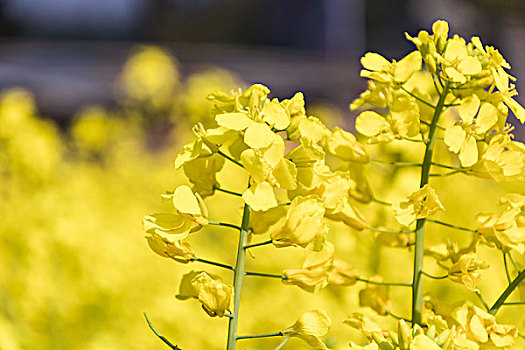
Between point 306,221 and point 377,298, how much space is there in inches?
8.4

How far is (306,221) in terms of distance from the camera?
50cm

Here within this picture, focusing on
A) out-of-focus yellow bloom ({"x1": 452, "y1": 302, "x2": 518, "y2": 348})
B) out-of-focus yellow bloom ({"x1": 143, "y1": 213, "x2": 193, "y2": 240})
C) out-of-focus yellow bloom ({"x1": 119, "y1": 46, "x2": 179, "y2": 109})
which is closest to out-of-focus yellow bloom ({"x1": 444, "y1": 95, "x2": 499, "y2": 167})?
out-of-focus yellow bloom ({"x1": 452, "y1": 302, "x2": 518, "y2": 348})

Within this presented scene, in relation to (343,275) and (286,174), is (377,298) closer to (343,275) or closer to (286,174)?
(343,275)

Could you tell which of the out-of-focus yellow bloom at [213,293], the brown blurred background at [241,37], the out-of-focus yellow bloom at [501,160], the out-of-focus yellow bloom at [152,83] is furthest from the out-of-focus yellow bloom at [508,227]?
the brown blurred background at [241,37]

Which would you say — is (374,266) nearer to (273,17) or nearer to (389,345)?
(389,345)

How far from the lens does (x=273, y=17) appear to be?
675cm

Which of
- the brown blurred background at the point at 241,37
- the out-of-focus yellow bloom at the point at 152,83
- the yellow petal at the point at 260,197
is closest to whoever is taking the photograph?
the yellow petal at the point at 260,197

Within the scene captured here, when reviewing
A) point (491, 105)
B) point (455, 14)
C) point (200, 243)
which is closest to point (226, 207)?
point (200, 243)

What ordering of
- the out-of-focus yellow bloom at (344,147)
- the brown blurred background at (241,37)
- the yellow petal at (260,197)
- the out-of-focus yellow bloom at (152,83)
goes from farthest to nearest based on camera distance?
the brown blurred background at (241,37), the out-of-focus yellow bloom at (152,83), the out-of-focus yellow bloom at (344,147), the yellow petal at (260,197)

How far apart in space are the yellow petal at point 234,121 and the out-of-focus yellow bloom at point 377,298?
0.25 metres

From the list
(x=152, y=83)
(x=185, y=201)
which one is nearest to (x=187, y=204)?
(x=185, y=201)

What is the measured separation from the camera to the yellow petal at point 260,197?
1.60 ft

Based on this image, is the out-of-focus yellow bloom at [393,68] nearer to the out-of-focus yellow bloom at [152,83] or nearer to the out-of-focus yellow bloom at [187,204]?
the out-of-focus yellow bloom at [187,204]

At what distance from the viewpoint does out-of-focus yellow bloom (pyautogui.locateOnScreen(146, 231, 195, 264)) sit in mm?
521
